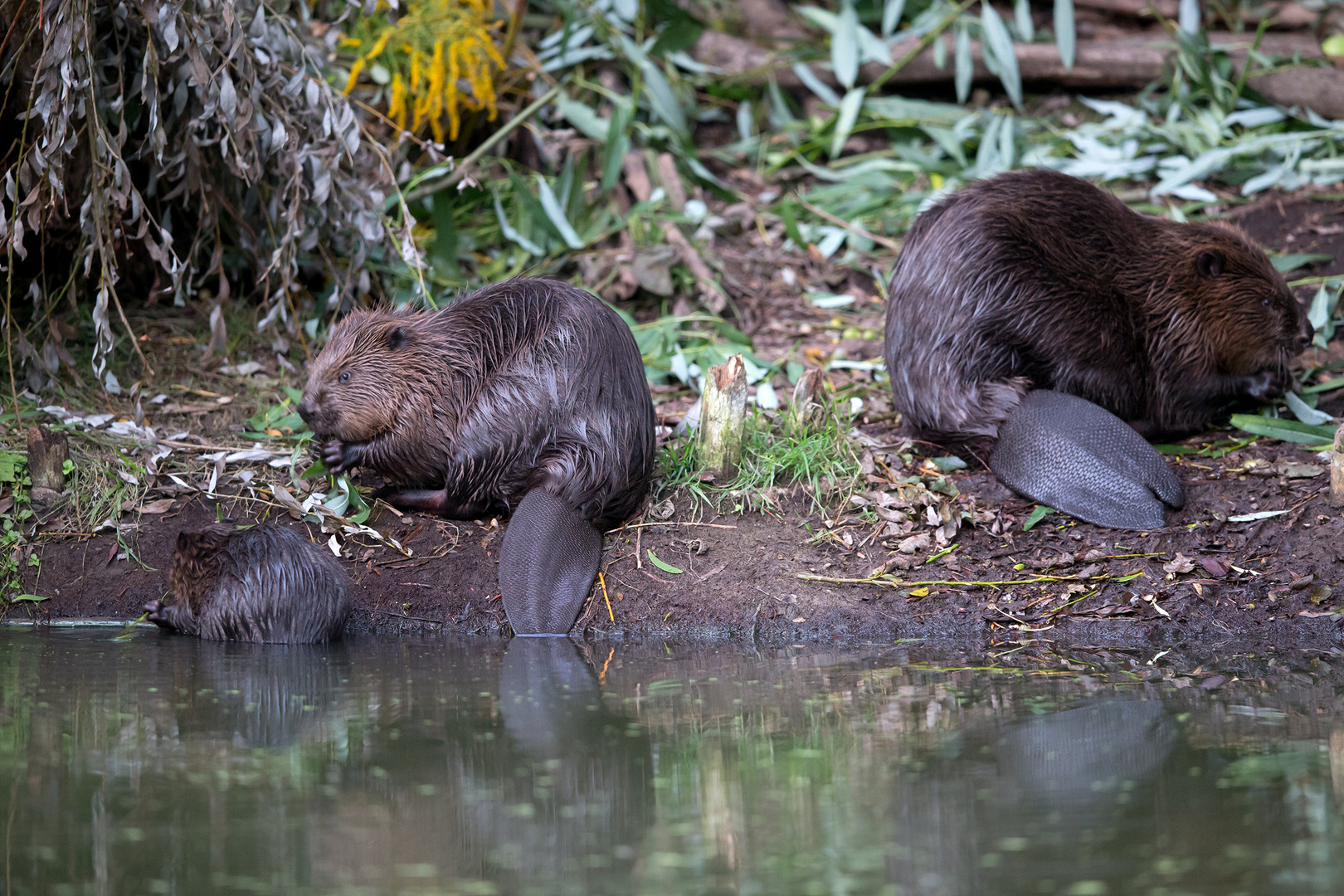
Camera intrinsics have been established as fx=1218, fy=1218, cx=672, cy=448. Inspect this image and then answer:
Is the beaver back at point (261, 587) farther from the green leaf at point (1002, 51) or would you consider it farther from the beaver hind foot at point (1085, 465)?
the green leaf at point (1002, 51)

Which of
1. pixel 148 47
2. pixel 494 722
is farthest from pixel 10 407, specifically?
pixel 494 722

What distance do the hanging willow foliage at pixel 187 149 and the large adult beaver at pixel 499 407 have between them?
0.54 meters

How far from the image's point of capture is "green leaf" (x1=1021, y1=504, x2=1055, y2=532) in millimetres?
3395

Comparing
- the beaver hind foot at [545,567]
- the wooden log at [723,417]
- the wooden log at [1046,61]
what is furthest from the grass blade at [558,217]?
the beaver hind foot at [545,567]

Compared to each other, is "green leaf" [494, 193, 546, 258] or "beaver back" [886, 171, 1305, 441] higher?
"green leaf" [494, 193, 546, 258]

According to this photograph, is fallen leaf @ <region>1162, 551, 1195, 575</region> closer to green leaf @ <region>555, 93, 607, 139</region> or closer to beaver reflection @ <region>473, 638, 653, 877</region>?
beaver reflection @ <region>473, 638, 653, 877</region>

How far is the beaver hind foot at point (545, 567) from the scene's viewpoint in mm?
3090

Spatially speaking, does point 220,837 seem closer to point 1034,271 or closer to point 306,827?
point 306,827

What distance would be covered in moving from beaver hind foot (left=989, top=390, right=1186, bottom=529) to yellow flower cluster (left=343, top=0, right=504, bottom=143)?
2.84 metres

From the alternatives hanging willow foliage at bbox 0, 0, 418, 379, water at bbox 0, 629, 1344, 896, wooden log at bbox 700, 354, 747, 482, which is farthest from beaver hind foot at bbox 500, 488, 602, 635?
hanging willow foliage at bbox 0, 0, 418, 379

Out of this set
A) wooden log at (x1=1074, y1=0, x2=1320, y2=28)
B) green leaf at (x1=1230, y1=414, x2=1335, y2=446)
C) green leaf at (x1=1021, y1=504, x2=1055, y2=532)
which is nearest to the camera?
green leaf at (x1=1021, y1=504, x2=1055, y2=532)

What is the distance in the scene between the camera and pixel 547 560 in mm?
3152

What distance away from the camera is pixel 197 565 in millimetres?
3102

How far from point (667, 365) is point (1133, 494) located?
5.74 ft
